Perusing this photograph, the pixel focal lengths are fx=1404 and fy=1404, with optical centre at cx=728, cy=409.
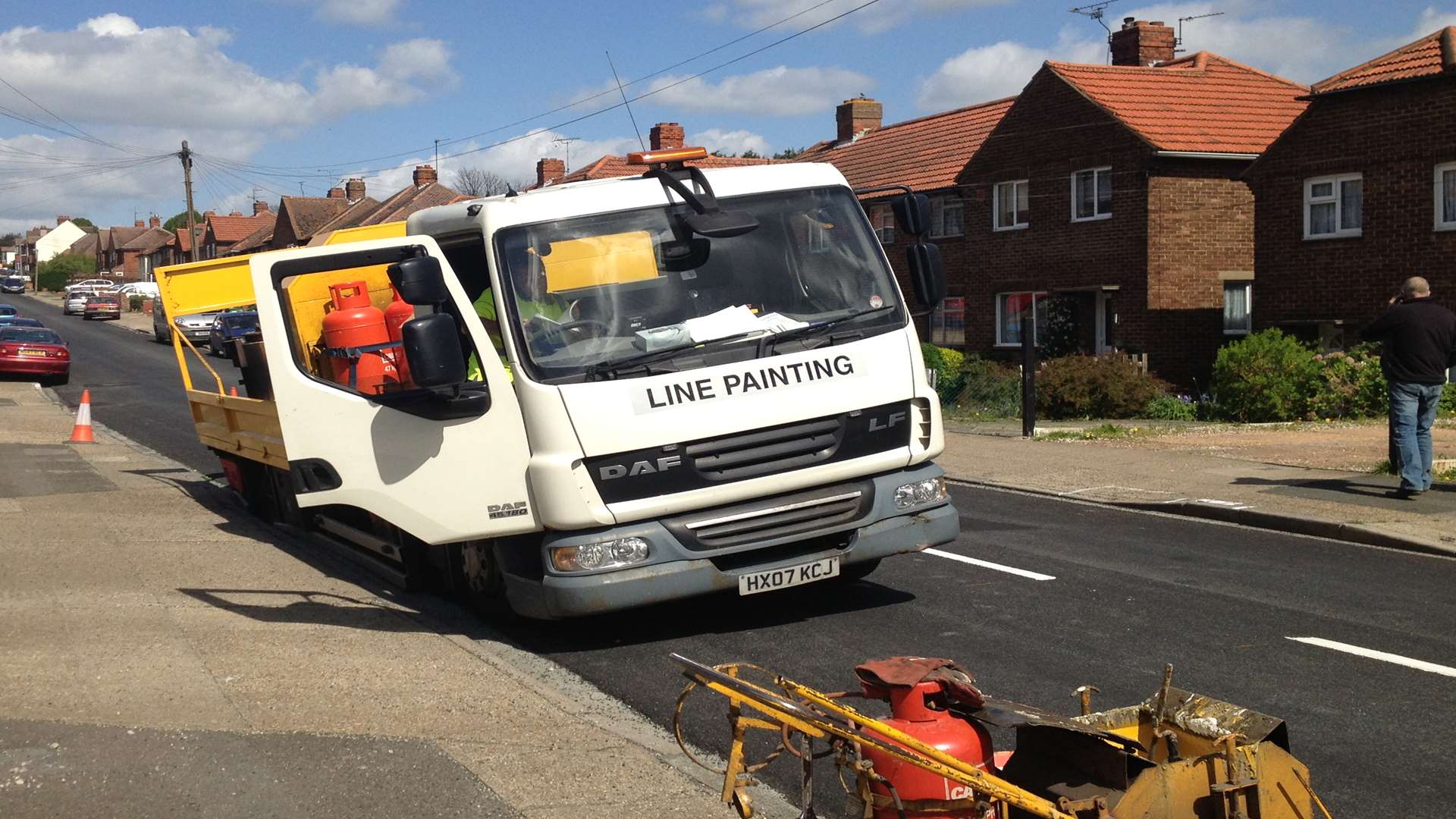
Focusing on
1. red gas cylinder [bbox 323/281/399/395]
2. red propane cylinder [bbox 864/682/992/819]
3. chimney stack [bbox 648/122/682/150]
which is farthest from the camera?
chimney stack [bbox 648/122/682/150]

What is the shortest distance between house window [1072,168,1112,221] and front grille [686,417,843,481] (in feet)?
83.1

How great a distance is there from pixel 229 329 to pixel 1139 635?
1952cm

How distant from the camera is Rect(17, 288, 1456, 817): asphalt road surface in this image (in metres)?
5.75

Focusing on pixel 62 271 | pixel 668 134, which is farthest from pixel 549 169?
pixel 62 271

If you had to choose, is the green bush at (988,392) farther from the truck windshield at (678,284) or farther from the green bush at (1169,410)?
the truck windshield at (678,284)

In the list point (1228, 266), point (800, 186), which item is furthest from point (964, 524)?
point (1228, 266)

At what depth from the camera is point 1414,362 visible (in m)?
11.5

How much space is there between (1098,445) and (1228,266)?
14.6 meters

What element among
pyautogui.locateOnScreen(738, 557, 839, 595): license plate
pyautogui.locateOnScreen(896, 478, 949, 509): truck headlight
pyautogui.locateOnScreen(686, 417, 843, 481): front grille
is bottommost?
pyautogui.locateOnScreen(738, 557, 839, 595): license plate

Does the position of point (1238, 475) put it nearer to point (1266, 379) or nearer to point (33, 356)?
point (1266, 379)

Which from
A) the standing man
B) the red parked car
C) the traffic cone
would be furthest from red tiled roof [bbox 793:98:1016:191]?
the standing man

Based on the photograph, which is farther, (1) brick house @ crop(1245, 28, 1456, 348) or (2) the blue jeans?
(1) brick house @ crop(1245, 28, 1456, 348)

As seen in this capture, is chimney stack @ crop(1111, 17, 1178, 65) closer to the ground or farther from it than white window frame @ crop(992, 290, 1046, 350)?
farther from it

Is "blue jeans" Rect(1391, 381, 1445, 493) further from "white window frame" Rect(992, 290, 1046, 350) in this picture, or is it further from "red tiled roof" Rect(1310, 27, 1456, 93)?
"white window frame" Rect(992, 290, 1046, 350)
